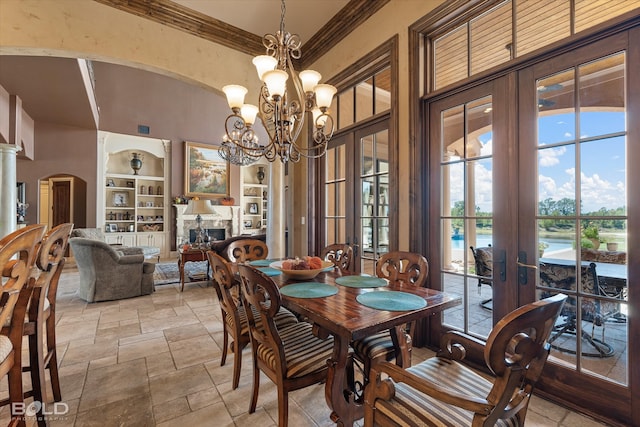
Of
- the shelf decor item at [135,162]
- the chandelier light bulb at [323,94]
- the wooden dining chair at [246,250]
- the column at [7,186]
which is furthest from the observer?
the shelf decor item at [135,162]

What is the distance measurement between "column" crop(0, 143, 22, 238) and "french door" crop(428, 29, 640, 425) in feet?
25.0

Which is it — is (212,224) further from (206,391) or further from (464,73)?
(464,73)

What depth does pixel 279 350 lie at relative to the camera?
146cm

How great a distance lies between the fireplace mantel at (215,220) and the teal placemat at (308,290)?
7432 millimetres

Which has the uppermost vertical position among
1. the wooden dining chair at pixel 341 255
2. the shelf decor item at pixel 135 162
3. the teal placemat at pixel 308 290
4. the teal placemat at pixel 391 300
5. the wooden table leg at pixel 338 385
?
the shelf decor item at pixel 135 162

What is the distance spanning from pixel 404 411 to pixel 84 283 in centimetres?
484

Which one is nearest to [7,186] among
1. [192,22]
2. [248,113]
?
[192,22]

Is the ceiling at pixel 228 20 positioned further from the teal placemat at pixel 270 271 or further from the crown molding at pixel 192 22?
the teal placemat at pixel 270 271

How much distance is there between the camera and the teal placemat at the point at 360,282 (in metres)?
1.93

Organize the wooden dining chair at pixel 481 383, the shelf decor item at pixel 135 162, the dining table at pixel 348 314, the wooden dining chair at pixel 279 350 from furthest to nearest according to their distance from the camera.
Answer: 1. the shelf decor item at pixel 135 162
2. the wooden dining chair at pixel 279 350
3. the dining table at pixel 348 314
4. the wooden dining chair at pixel 481 383

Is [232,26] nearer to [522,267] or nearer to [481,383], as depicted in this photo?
[522,267]

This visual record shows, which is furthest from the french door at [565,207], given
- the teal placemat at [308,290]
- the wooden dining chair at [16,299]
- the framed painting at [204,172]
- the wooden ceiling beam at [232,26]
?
the framed painting at [204,172]

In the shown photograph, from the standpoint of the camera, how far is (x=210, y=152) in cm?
914

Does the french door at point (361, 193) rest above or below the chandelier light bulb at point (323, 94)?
below
